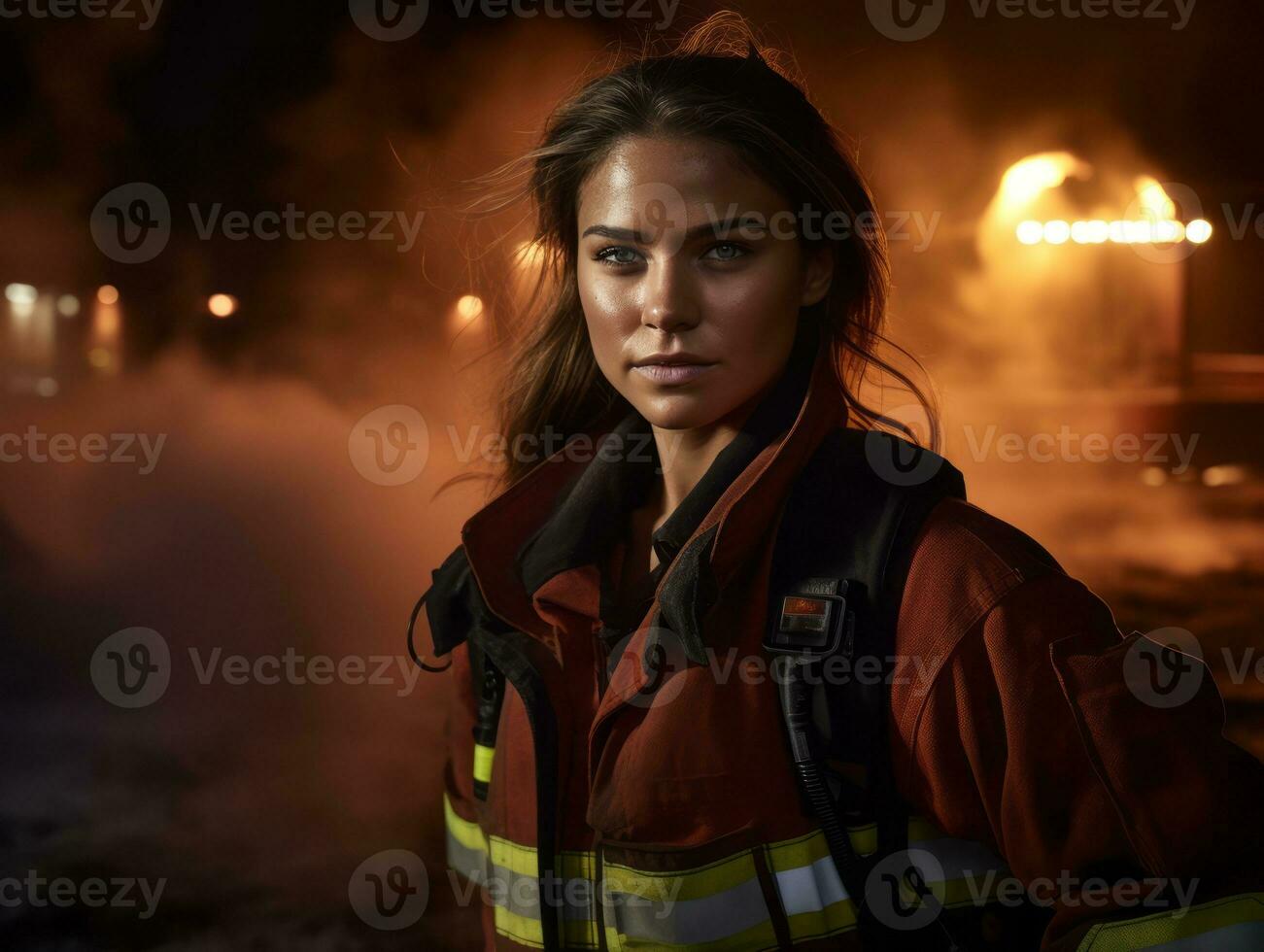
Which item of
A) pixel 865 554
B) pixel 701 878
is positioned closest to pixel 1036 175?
pixel 865 554

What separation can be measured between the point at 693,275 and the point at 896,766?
2.06 feet

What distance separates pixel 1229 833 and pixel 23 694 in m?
2.57

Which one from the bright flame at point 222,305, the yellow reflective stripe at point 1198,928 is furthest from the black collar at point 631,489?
the bright flame at point 222,305

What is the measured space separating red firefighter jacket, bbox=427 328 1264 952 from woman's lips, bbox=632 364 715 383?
0.43 ft

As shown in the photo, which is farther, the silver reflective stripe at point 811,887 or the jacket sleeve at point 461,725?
the jacket sleeve at point 461,725

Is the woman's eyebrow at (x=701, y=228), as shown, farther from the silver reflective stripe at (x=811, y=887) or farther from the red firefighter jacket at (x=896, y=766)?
the silver reflective stripe at (x=811, y=887)

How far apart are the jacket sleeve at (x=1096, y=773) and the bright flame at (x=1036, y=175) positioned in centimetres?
228

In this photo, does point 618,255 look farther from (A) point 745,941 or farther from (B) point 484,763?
(A) point 745,941

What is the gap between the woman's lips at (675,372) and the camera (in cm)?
127

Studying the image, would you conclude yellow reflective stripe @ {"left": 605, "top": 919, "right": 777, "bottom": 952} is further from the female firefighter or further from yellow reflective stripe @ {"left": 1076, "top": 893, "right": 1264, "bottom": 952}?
yellow reflective stripe @ {"left": 1076, "top": 893, "right": 1264, "bottom": 952}

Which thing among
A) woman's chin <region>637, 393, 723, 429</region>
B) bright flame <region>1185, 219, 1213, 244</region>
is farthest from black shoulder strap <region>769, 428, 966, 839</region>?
bright flame <region>1185, 219, 1213, 244</region>

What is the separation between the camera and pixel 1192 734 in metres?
1.03

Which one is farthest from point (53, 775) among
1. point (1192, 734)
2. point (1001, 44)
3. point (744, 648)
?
point (1001, 44)

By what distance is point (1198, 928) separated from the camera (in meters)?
0.99
